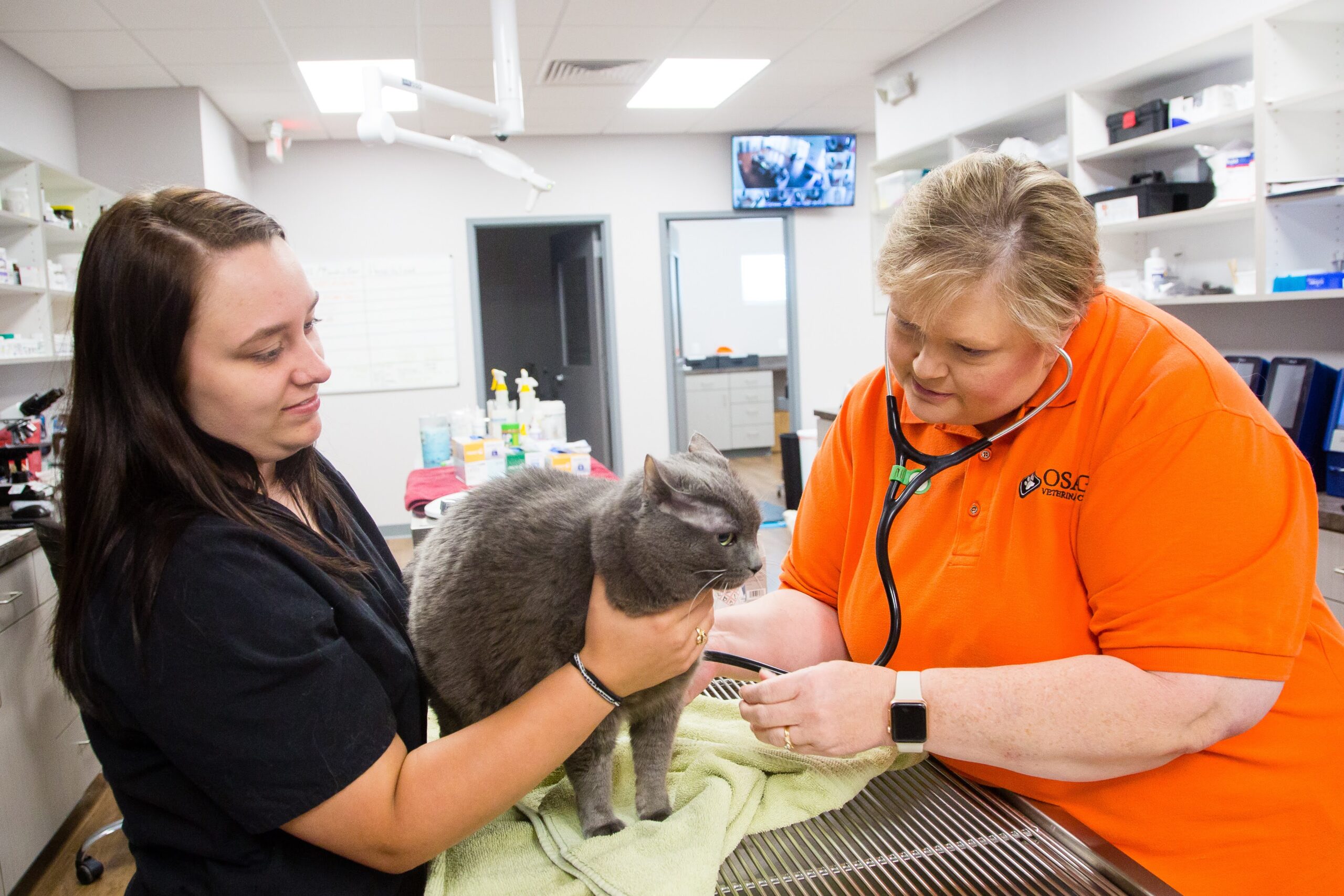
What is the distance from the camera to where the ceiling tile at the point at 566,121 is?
6.04 metres

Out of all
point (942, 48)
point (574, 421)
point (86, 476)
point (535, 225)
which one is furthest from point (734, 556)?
point (574, 421)

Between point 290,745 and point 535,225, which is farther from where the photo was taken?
point 535,225

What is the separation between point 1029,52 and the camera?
13.7 ft

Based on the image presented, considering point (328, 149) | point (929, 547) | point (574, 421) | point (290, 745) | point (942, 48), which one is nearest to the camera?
point (290, 745)

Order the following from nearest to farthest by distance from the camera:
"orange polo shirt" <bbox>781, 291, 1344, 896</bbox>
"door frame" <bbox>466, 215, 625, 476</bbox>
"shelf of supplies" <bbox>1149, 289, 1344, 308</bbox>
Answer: "orange polo shirt" <bbox>781, 291, 1344, 896</bbox>, "shelf of supplies" <bbox>1149, 289, 1344, 308</bbox>, "door frame" <bbox>466, 215, 625, 476</bbox>

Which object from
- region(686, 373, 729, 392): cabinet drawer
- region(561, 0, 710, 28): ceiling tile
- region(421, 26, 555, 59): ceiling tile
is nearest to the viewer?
region(561, 0, 710, 28): ceiling tile

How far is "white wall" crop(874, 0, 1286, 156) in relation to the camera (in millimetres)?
3361

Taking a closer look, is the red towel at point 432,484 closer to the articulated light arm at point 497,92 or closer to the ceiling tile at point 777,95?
the articulated light arm at point 497,92

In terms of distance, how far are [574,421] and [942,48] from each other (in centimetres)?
459

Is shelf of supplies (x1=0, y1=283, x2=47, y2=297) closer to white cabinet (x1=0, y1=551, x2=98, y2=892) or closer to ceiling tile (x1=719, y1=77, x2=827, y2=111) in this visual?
white cabinet (x1=0, y1=551, x2=98, y2=892)

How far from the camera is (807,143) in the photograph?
6988 millimetres

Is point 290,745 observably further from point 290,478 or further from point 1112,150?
point 1112,150

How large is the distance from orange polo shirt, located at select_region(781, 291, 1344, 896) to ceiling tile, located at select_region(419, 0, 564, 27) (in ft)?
12.1

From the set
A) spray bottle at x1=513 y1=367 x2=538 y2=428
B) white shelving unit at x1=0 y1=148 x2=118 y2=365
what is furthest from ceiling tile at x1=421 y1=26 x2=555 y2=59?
white shelving unit at x1=0 y1=148 x2=118 y2=365
